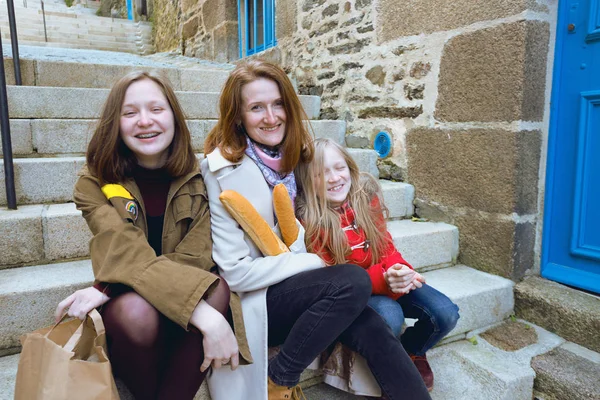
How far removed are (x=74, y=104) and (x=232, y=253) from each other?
5.74ft

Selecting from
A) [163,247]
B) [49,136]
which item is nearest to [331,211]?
[163,247]

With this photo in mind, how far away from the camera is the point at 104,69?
121 inches

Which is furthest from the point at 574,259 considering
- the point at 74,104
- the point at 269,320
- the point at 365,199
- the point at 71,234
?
the point at 74,104

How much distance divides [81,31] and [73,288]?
29.6ft

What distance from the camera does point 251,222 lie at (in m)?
1.42

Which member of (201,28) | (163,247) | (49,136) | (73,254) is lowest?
(73,254)

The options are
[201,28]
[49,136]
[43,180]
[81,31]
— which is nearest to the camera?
[43,180]

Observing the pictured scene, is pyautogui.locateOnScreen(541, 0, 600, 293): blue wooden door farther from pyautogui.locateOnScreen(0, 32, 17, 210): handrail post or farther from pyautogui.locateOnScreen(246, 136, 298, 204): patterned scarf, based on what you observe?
pyautogui.locateOnScreen(0, 32, 17, 210): handrail post

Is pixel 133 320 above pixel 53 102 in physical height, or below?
below

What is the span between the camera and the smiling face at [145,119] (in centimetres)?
138

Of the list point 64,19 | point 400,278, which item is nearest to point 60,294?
point 400,278

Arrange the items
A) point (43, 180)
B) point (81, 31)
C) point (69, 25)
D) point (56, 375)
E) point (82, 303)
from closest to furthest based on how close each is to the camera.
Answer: point (56, 375), point (82, 303), point (43, 180), point (69, 25), point (81, 31)

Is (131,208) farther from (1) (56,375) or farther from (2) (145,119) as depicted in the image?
(1) (56,375)

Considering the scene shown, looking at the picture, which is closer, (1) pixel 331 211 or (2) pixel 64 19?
(1) pixel 331 211
